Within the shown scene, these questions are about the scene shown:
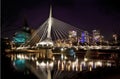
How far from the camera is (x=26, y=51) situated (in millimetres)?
21266

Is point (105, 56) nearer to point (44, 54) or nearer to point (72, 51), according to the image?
point (72, 51)

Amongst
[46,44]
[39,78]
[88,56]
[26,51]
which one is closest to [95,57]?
[88,56]

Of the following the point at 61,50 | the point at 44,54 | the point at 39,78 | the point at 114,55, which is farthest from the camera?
the point at 61,50

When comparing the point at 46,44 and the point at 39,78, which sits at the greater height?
the point at 46,44

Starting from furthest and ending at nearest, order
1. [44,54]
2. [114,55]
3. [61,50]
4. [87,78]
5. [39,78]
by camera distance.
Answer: [61,50] < [114,55] < [44,54] < [39,78] < [87,78]

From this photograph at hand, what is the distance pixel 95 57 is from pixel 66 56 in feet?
8.09

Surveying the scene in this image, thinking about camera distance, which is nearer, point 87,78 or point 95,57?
point 87,78

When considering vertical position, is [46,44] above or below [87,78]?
above

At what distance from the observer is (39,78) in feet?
26.2

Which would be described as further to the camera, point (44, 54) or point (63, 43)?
point (63, 43)

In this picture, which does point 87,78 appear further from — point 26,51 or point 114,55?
point 26,51

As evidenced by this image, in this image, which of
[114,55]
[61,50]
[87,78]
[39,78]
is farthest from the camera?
[61,50]

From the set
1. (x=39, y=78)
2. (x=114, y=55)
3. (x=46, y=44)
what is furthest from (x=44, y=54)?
(x=39, y=78)

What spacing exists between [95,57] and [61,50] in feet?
9.70
